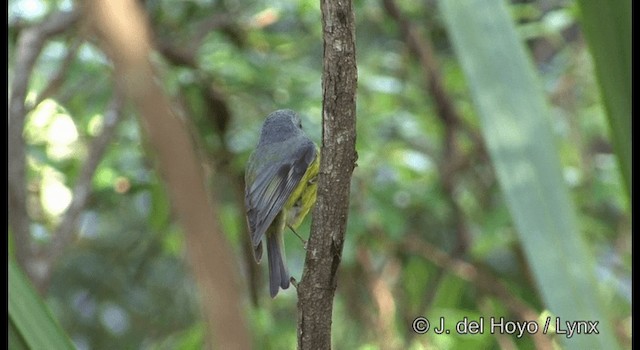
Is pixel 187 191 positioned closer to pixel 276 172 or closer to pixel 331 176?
pixel 331 176

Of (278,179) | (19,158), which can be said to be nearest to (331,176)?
(278,179)

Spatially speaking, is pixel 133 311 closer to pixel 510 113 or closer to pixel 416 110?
pixel 416 110

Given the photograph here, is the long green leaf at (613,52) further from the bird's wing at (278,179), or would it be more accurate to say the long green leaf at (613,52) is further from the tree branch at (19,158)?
the tree branch at (19,158)

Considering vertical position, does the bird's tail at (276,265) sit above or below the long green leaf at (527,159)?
above

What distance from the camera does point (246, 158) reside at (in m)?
3.57

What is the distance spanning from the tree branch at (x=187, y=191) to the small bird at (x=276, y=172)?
0.67 m

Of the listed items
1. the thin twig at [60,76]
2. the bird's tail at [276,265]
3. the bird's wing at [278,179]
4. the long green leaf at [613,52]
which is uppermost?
the thin twig at [60,76]

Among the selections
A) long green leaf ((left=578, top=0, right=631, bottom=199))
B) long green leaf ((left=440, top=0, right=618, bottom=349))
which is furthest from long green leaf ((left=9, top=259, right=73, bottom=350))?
long green leaf ((left=578, top=0, right=631, bottom=199))

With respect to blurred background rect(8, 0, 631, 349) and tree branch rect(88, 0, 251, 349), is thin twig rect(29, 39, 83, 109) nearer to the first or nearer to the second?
blurred background rect(8, 0, 631, 349)

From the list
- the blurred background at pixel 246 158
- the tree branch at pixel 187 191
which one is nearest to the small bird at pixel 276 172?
the tree branch at pixel 187 191

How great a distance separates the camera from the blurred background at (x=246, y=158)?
3.61 metres

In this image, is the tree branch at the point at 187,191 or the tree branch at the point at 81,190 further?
the tree branch at the point at 81,190

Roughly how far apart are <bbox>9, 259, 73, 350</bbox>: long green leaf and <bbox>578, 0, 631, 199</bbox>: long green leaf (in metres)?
0.71
